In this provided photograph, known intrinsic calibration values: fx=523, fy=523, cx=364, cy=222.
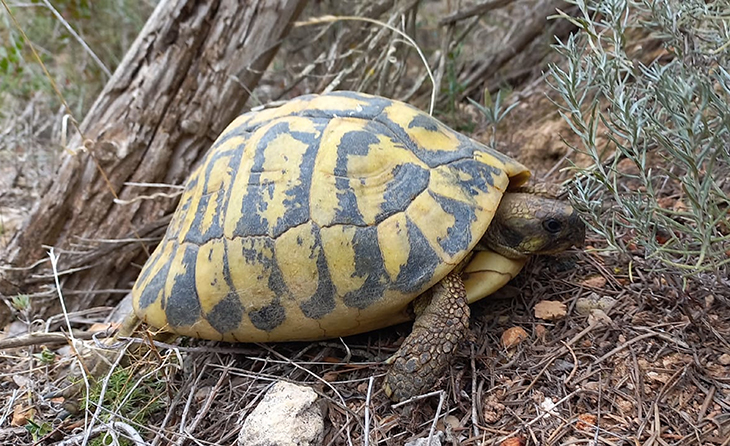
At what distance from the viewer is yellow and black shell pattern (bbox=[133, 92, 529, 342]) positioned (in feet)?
6.41

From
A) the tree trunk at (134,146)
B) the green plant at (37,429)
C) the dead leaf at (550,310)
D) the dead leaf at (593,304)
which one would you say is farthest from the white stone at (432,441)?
the tree trunk at (134,146)

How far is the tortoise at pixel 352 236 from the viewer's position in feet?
6.38

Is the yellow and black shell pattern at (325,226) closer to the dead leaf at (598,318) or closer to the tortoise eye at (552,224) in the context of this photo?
the tortoise eye at (552,224)

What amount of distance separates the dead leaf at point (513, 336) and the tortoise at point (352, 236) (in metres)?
0.17

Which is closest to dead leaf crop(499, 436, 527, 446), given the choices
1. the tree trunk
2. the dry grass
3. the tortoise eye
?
→ the dry grass

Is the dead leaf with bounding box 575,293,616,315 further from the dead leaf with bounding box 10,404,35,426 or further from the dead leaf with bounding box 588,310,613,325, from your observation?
the dead leaf with bounding box 10,404,35,426

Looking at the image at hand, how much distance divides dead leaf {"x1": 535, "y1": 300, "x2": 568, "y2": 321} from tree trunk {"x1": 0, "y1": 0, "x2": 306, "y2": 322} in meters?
2.13

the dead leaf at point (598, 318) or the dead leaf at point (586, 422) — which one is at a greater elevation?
the dead leaf at point (598, 318)

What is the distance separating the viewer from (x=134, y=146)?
308 cm

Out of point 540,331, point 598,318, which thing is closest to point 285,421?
point 540,331

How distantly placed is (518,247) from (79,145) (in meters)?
2.58

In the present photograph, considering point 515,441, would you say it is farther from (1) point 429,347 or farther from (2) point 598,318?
(2) point 598,318

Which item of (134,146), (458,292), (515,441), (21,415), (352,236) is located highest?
(134,146)

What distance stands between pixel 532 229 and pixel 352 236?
0.76m
